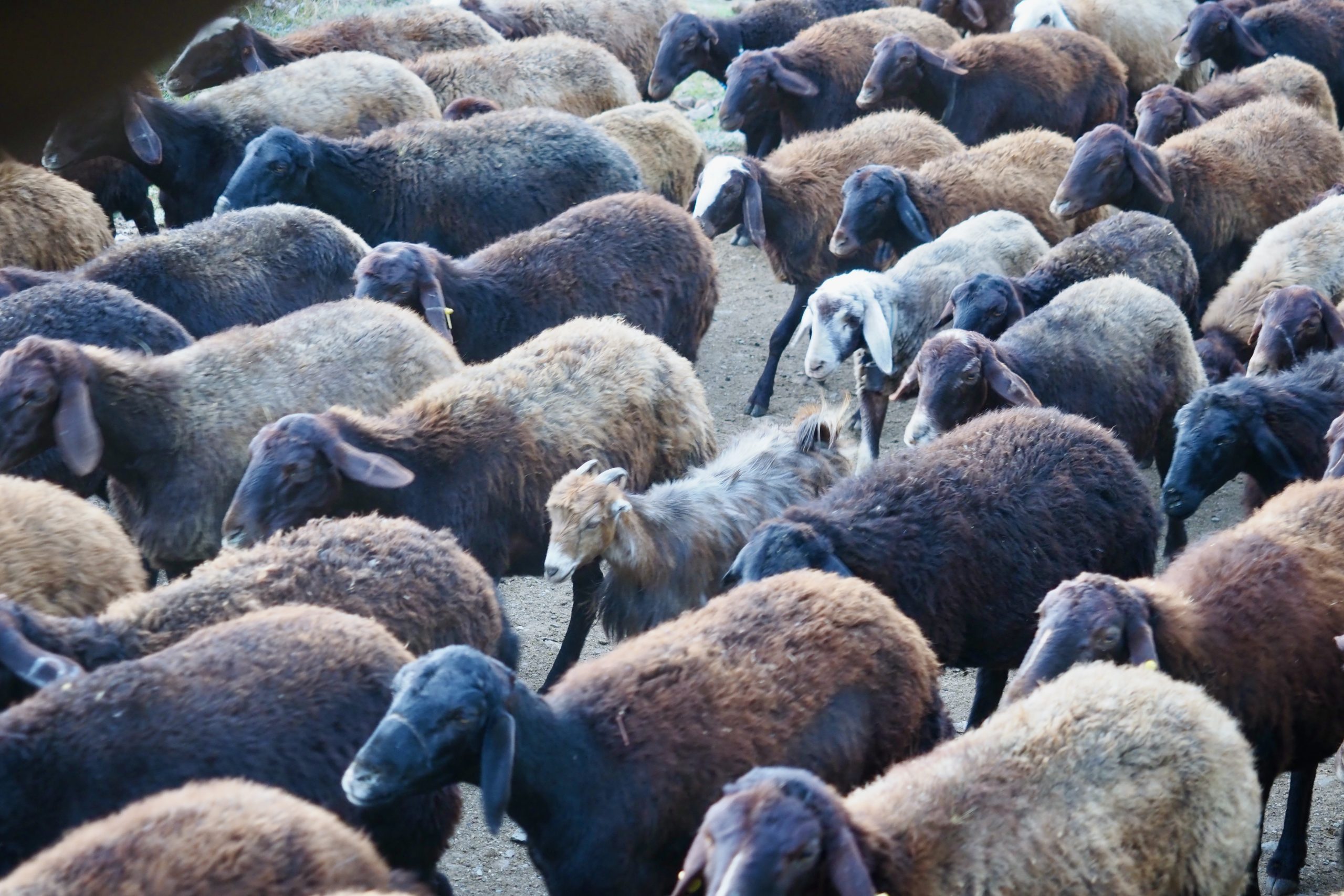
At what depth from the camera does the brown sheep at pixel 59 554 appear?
200 inches

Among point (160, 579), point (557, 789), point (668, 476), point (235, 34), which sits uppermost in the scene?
point (235, 34)

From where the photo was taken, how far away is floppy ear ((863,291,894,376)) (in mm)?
7922

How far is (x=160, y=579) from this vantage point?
7.03 meters

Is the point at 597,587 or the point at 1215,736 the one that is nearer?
the point at 1215,736

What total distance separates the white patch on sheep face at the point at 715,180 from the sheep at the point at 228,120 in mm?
2519

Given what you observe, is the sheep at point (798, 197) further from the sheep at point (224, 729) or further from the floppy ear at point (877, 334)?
the sheep at point (224, 729)

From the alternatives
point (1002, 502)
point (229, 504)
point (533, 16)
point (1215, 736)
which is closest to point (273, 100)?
point (533, 16)

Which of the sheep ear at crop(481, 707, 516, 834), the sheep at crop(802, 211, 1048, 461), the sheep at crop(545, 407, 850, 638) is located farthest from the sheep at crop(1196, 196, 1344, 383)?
the sheep ear at crop(481, 707, 516, 834)

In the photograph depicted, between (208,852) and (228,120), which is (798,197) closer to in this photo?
(228,120)

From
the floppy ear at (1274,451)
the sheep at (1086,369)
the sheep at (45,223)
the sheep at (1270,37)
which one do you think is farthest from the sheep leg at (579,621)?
the sheep at (1270,37)

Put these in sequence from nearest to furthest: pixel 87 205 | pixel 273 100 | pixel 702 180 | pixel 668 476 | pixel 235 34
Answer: pixel 668 476 → pixel 87 205 → pixel 702 180 → pixel 273 100 → pixel 235 34

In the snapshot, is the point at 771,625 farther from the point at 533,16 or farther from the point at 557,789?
the point at 533,16

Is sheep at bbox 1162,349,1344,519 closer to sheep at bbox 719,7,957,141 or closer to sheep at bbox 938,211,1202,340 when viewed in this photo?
sheep at bbox 938,211,1202,340

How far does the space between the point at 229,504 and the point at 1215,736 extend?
4.12 metres
